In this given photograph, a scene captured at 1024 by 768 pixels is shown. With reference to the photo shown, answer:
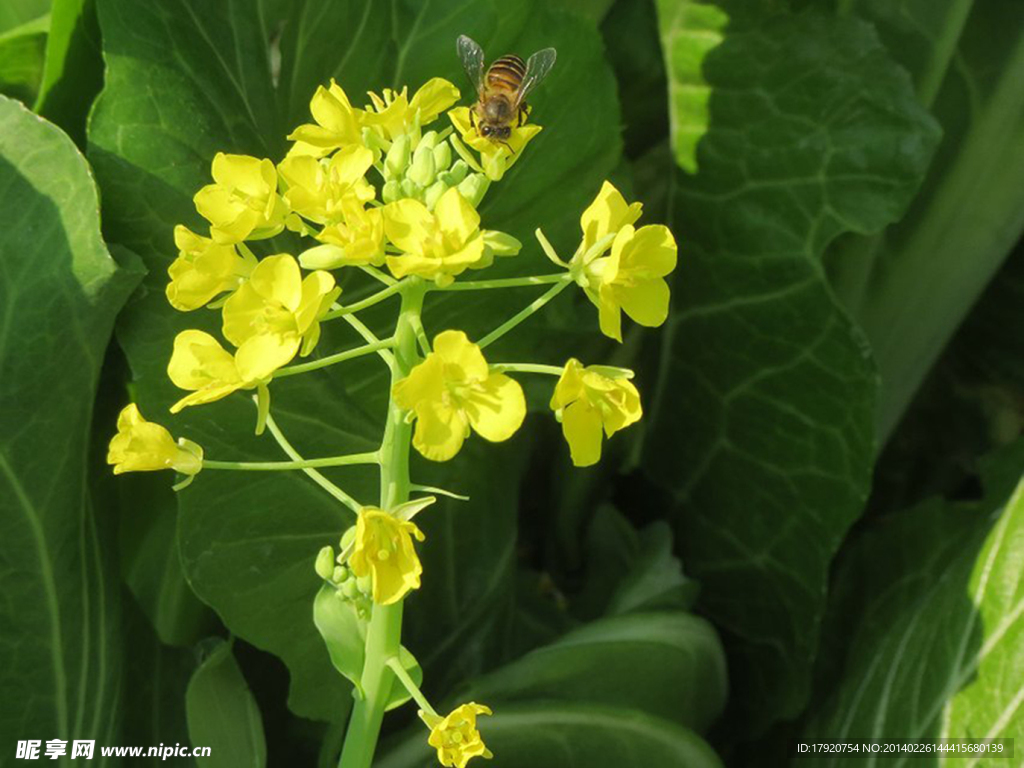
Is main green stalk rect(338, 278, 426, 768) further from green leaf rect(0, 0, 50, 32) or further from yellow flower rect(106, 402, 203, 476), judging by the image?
green leaf rect(0, 0, 50, 32)

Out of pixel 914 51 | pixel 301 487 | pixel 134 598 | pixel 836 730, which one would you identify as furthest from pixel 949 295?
pixel 134 598

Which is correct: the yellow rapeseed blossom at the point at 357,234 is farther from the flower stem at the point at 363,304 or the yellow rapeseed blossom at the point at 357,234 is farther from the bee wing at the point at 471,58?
the bee wing at the point at 471,58

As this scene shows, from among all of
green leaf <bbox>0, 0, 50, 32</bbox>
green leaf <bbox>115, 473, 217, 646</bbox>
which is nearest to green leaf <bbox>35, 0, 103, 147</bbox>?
green leaf <bbox>0, 0, 50, 32</bbox>

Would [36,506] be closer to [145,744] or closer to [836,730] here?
[145,744]

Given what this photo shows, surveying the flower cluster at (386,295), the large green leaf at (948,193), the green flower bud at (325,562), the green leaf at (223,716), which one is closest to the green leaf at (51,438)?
the green leaf at (223,716)

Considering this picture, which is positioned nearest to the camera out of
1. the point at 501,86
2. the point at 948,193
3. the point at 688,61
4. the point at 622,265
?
the point at 622,265

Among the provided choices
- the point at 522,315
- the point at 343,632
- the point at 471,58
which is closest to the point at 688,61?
the point at 471,58

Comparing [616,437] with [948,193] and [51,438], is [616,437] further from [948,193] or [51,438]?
[51,438]
